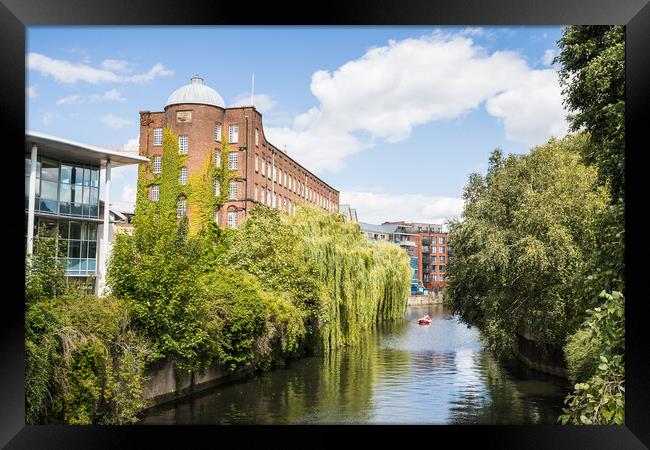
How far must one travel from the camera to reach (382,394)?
11.9 metres

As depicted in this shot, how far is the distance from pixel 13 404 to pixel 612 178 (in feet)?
17.9

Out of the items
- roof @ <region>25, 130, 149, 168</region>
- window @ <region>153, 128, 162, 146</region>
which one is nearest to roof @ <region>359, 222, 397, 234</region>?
window @ <region>153, 128, 162, 146</region>

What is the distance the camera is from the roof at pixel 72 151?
12164 millimetres

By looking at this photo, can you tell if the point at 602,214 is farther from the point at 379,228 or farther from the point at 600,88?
the point at 379,228

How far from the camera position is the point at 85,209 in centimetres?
1375

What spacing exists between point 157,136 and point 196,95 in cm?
234

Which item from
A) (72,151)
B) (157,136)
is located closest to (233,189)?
(157,136)

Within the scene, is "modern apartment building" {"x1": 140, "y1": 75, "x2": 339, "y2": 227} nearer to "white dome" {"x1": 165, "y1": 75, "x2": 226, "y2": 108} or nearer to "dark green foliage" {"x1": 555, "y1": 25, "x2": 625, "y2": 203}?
"white dome" {"x1": 165, "y1": 75, "x2": 226, "y2": 108}

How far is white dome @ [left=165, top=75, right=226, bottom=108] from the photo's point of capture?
76.6 feet

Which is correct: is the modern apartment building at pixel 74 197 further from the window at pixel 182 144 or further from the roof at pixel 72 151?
the window at pixel 182 144

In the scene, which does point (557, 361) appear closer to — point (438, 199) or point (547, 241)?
point (547, 241)

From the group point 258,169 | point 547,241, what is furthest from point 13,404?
point 258,169

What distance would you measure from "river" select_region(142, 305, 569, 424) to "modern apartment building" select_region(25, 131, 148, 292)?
419 centimetres
